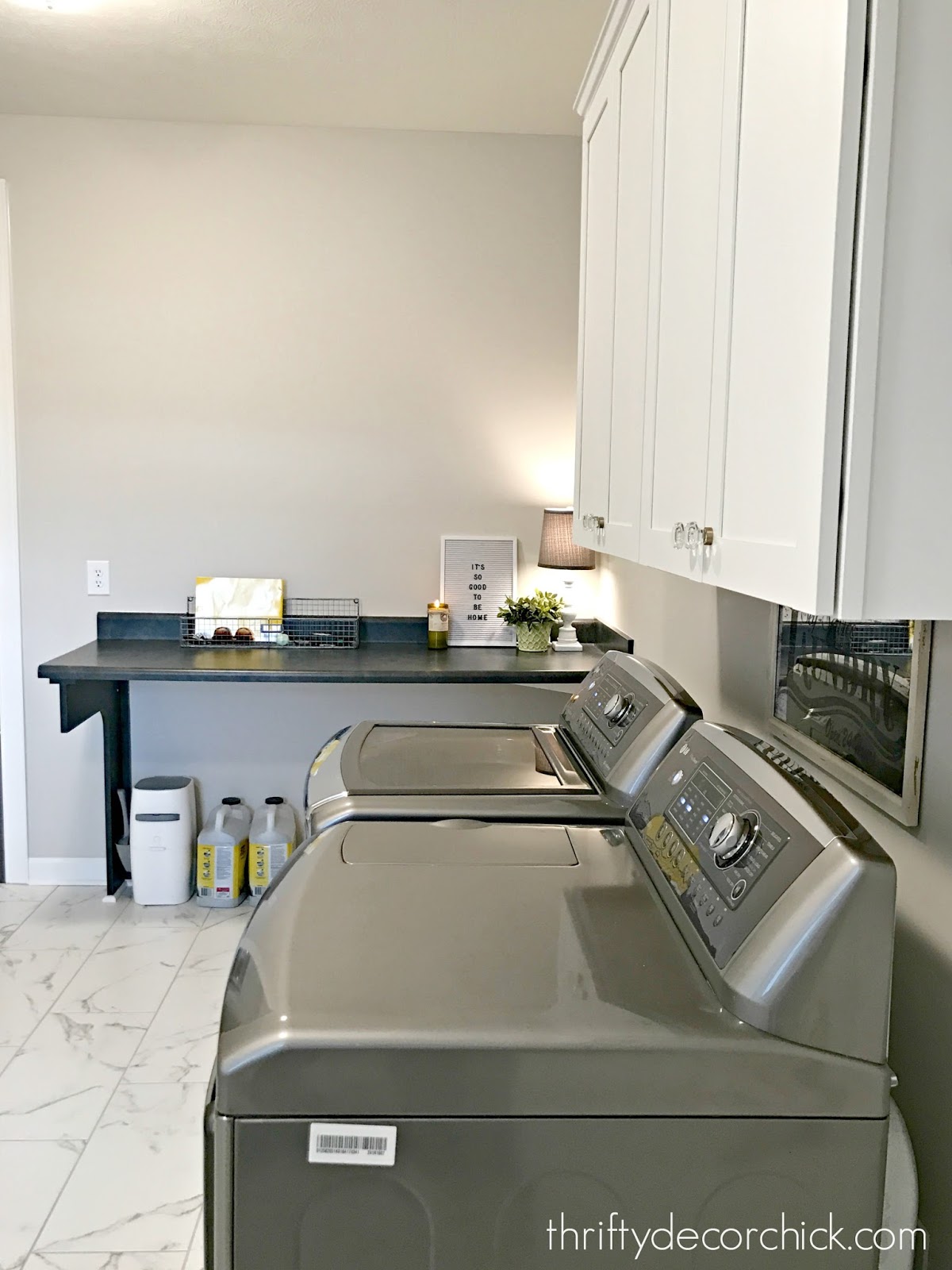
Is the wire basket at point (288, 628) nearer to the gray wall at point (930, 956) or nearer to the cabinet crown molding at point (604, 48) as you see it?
the cabinet crown molding at point (604, 48)

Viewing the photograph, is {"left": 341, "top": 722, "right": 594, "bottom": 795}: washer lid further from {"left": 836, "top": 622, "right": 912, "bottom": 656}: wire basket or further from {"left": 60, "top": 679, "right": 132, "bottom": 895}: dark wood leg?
{"left": 60, "top": 679, "right": 132, "bottom": 895}: dark wood leg

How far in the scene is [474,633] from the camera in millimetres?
3615

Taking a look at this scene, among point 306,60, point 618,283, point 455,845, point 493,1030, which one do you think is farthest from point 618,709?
point 306,60

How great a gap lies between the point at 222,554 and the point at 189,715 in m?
0.56

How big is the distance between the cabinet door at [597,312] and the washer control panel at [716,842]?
0.74m

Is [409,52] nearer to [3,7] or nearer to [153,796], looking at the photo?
[3,7]

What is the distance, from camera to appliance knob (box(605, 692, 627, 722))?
173 cm

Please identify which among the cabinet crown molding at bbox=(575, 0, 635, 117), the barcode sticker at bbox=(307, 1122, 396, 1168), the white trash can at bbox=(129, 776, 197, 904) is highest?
the cabinet crown molding at bbox=(575, 0, 635, 117)

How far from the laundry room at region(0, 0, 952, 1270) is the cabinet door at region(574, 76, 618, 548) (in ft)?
0.07

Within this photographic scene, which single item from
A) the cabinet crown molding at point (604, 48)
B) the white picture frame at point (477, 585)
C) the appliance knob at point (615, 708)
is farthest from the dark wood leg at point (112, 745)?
the cabinet crown molding at point (604, 48)

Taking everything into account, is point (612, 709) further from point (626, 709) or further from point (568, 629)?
point (568, 629)

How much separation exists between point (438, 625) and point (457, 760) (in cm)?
173

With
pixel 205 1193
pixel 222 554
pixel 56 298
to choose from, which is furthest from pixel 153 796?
pixel 205 1193

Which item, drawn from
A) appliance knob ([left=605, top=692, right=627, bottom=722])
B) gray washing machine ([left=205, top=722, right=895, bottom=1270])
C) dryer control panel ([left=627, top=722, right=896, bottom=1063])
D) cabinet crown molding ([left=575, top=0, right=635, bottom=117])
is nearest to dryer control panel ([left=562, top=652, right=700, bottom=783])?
appliance knob ([left=605, top=692, right=627, bottom=722])
